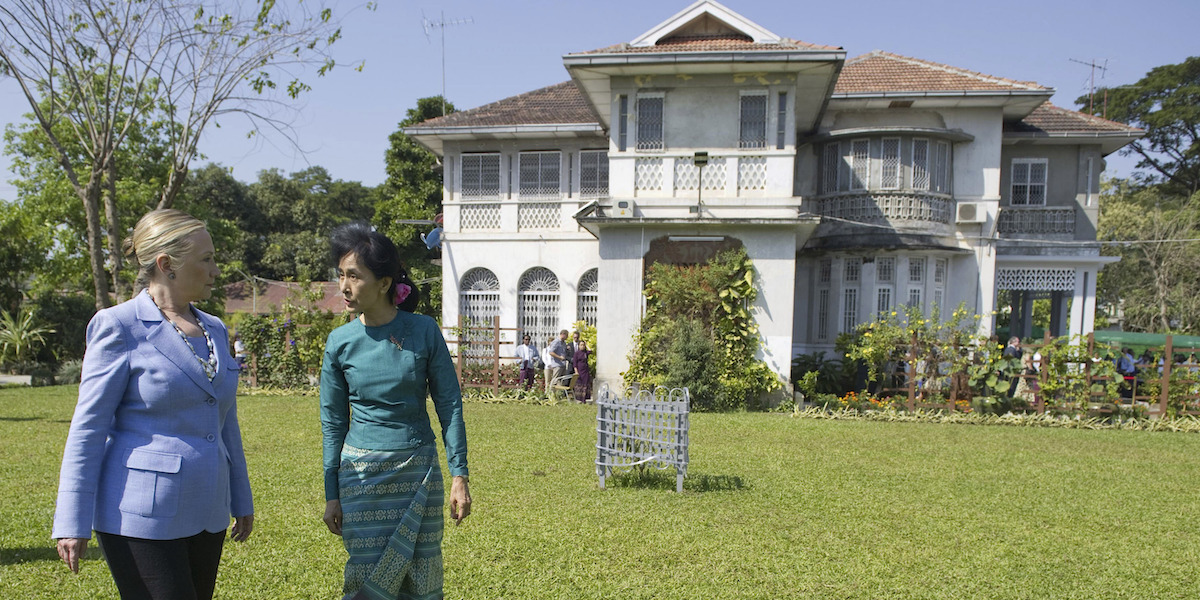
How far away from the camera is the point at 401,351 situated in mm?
3311

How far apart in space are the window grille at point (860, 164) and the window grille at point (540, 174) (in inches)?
254

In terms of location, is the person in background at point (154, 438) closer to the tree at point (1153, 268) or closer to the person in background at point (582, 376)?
the person in background at point (582, 376)

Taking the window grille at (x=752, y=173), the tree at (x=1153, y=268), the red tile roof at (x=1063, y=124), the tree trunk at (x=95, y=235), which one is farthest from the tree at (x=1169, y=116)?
the tree trunk at (x=95, y=235)

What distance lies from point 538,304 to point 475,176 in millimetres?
3360

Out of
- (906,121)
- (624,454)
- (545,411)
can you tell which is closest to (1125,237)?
(906,121)

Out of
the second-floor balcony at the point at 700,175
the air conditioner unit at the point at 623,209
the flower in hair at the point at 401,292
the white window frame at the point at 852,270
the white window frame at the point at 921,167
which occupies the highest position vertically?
the white window frame at the point at 921,167

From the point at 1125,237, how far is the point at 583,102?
22.2 m

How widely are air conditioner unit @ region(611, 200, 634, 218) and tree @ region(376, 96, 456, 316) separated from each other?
1571 centimetres

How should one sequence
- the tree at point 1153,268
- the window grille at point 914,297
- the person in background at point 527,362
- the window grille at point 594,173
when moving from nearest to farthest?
the person in background at point 527,362 → the window grille at point 914,297 → the window grille at point 594,173 → the tree at point 1153,268

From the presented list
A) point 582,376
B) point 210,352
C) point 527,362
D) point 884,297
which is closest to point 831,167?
point 884,297

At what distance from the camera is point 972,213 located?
55.2ft

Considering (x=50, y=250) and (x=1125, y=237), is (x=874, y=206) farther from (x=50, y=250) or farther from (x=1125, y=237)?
(x=50, y=250)

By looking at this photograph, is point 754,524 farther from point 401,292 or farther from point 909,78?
point 909,78

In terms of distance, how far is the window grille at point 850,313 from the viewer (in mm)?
16781
